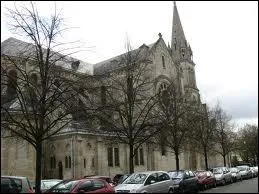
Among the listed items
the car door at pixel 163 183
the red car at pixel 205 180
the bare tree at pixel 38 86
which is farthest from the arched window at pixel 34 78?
the red car at pixel 205 180

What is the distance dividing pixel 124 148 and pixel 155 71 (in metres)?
11.5

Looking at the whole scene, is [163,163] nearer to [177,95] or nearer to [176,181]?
[177,95]

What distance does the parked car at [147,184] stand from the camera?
1878 centimetres

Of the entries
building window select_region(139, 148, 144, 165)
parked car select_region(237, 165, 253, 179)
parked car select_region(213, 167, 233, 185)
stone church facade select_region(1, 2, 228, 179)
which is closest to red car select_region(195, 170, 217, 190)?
parked car select_region(213, 167, 233, 185)

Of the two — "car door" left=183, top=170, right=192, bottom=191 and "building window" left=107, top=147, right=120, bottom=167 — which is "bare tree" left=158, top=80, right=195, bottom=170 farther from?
"building window" left=107, top=147, right=120, bottom=167

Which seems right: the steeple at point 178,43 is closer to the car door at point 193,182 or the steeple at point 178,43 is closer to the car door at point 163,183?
the car door at point 193,182

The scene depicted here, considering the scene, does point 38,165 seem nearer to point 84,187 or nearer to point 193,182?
point 84,187

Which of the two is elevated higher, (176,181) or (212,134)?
(212,134)

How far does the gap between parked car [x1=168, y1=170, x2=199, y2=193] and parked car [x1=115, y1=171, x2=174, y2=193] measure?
1933mm

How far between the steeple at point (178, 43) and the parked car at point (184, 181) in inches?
1776

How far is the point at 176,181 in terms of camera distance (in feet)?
77.2

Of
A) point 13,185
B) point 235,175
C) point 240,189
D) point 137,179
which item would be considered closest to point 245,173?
point 235,175

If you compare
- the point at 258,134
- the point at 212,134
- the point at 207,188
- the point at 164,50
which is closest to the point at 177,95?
the point at 207,188

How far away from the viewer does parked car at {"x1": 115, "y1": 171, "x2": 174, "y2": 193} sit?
61.6 feet
